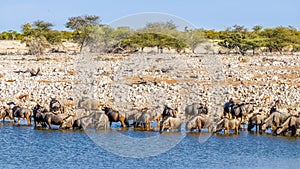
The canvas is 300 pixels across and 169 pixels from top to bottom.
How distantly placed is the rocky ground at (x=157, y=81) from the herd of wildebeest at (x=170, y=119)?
85 centimetres

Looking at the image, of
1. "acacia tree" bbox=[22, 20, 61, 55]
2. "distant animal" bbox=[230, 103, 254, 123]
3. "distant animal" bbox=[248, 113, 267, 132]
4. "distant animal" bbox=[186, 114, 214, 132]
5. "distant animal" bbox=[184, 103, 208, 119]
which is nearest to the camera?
"distant animal" bbox=[186, 114, 214, 132]

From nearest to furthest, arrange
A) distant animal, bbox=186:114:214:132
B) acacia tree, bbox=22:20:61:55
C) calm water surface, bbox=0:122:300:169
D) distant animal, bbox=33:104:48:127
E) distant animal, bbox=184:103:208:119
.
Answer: calm water surface, bbox=0:122:300:169 < distant animal, bbox=186:114:214:132 < distant animal, bbox=33:104:48:127 < distant animal, bbox=184:103:208:119 < acacia tree, bbox=22:20:61:55

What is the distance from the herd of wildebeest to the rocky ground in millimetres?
850

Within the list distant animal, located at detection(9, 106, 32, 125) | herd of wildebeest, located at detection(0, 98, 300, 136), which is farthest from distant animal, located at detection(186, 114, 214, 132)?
distant animal, located at detection(9, 106, 32, 125)

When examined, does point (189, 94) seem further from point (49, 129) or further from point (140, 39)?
point (140, 39)

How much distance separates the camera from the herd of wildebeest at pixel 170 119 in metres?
20.0

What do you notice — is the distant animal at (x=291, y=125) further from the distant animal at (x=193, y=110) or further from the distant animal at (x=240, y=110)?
the distant animal at (x=193, y=110)

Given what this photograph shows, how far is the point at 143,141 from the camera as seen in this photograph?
1889 centimetres

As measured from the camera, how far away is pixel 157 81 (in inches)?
1179

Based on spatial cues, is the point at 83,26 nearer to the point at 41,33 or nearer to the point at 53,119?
the point at 41,33

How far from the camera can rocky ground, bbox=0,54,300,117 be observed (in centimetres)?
2611

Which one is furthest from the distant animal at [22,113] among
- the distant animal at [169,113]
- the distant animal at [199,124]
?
the distant animal at [199,124]

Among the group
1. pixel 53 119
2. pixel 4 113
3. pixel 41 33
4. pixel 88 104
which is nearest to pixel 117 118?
pixel 53 119

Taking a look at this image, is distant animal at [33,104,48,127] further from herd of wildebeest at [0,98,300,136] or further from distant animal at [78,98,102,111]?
distant animal at [78,98,102,111]
